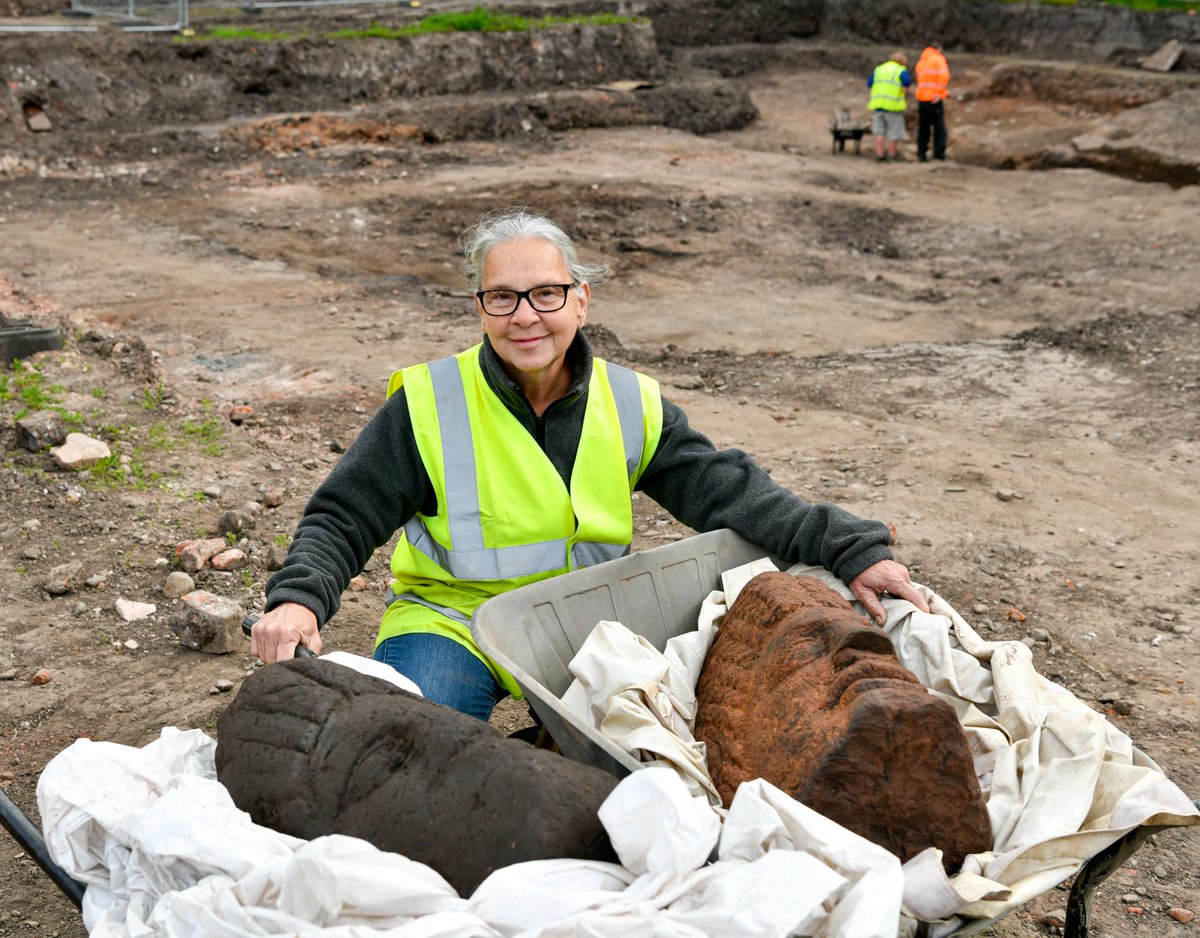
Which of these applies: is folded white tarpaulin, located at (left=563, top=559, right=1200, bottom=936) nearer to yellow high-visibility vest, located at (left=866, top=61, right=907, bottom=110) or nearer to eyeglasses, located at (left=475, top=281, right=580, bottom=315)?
eyeglasses, located at (left=475, top=281, right=580, bottom=315)

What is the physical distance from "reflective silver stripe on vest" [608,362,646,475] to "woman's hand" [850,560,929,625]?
2.20ft

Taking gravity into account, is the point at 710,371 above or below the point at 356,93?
below

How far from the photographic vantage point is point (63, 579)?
14.5ft

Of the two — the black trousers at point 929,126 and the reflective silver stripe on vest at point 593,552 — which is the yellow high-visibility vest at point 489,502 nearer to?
the reflective silver stripe on vest at point 593,552

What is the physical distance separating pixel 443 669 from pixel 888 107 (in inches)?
537

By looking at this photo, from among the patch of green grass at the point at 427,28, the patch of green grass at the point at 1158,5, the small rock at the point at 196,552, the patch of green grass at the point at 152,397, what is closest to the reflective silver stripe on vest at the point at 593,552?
the small rock at the point at 196,552

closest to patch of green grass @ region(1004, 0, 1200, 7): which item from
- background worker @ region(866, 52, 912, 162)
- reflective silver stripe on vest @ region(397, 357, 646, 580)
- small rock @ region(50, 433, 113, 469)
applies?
background worker @ region(866, 52, 912, 162)

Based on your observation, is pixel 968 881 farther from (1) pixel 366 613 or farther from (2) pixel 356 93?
(2) pixel 356 93

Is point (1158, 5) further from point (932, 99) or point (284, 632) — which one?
point (284, 632)

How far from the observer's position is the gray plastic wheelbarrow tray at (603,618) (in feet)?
7.42

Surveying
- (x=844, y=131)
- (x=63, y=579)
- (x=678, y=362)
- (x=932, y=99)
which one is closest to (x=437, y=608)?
(x=63, y=579)

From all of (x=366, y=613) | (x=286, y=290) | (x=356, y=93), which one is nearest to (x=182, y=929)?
(x=366, y=613)

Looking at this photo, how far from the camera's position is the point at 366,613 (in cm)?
445

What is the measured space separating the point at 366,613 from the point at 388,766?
2.32 metres
